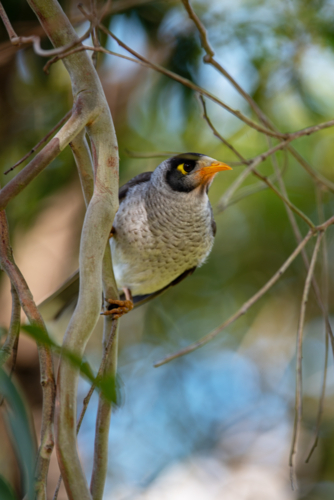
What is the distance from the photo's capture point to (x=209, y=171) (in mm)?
3102

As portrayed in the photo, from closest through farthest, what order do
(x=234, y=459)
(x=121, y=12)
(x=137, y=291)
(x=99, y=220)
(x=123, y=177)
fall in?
1. (x=99, y=220)
2. (x=137, y=291)
3. (x=121, y=12)
4. (x=123, y=177)
5. (x=234, y=459)

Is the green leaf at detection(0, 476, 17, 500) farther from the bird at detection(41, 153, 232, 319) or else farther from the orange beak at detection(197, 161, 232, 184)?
the orange beak at detection(197, 161, 232, 184)

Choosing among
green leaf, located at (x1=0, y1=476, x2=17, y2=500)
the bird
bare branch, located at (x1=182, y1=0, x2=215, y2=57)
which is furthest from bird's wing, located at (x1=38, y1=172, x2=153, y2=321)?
green leaf, located at (x1=0, y1=476, x2=17, y2=500)

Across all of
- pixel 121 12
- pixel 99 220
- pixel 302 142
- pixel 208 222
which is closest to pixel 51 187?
pixel 121 12

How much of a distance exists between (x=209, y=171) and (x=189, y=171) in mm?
171

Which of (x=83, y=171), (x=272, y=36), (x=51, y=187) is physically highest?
(x=272, y=36)

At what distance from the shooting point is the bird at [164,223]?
3.15 metres

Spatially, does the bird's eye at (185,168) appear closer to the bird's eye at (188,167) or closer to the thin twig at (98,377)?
the bird's eye at (188,167)

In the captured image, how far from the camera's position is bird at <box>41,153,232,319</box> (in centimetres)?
315

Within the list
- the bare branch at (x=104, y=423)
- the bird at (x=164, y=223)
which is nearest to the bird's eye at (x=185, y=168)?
the bird at (x=164, y=223)

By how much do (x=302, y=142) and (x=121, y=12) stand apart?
8.44ft

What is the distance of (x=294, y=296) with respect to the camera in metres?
6.77

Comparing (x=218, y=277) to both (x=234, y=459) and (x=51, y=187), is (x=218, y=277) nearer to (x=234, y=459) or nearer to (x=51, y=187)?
(x=234, y=459)

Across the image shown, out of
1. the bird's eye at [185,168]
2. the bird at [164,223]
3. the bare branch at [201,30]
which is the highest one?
the bare branch at [201,30]
